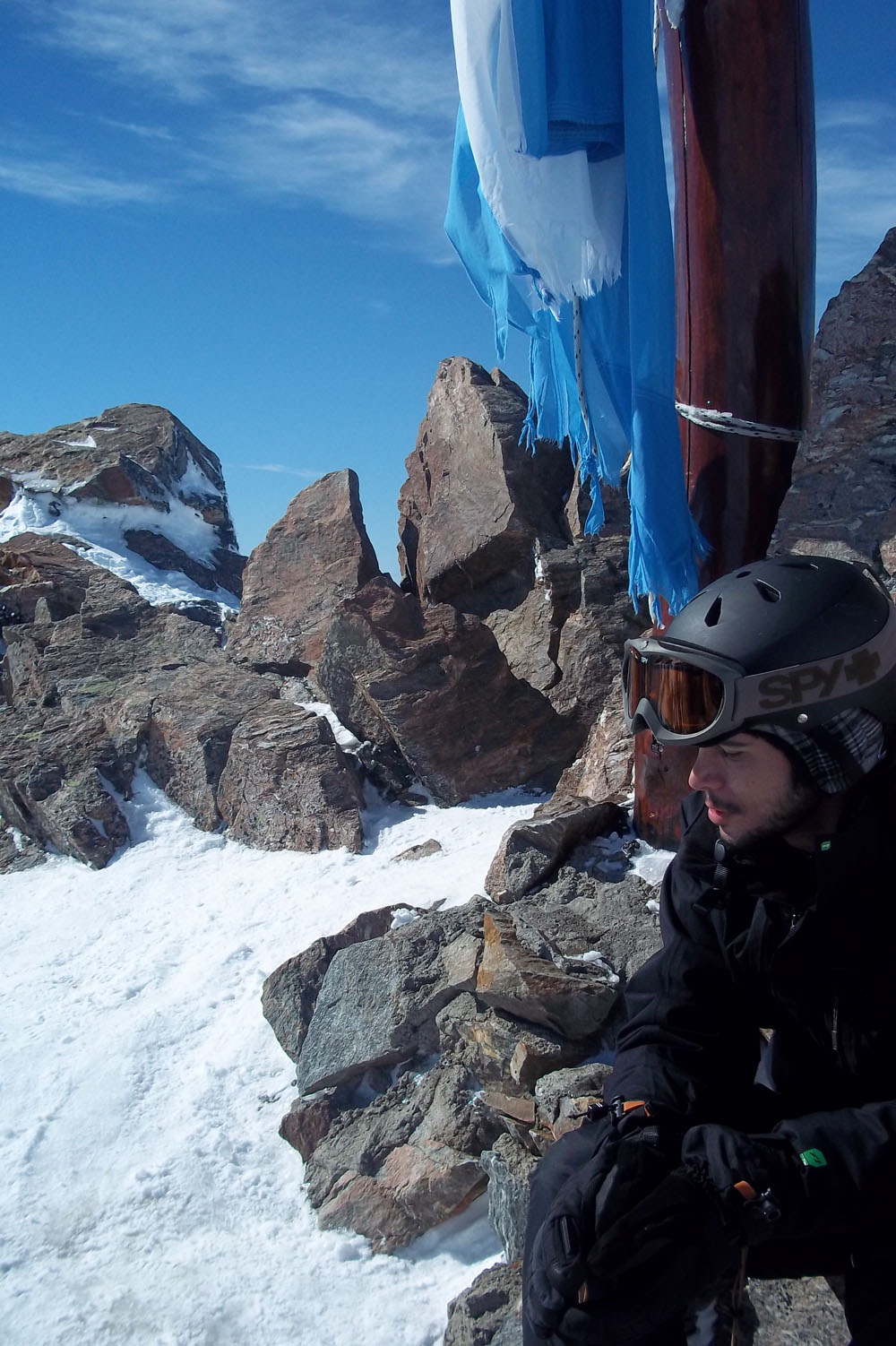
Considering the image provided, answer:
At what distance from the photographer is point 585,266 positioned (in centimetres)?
344

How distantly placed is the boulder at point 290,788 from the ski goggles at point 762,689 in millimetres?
4155

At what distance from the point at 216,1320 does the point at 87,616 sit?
7234 mm

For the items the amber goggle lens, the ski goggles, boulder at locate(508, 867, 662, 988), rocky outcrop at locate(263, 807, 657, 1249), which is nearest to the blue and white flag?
boulder at locate(508, 867, 662, 988)

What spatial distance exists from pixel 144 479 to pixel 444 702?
828 centimetres

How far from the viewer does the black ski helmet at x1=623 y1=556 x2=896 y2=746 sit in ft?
5.63

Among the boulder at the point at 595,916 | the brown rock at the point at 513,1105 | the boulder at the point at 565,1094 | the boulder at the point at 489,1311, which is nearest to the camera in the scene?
the boulder at the point at 489,1311

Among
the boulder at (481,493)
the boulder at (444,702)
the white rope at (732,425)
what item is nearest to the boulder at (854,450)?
the white rope at (732,425)

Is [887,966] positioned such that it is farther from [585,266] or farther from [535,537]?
[535,537]

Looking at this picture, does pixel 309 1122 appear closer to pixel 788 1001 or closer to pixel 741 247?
pixel 788 1001

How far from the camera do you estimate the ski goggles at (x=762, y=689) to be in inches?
67.2

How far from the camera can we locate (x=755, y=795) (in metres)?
1.75

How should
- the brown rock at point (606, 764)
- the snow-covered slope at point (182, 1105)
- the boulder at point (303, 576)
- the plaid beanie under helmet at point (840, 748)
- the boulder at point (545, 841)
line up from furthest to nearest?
the boulder at point (303, 576) → the brown rock at point (606, 764) → the boulder at point (545, 841) → the snow-covered slope at point (182, 1105) → the plaid beanie under helmet at point (840, 748)

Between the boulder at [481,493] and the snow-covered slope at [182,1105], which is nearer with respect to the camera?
the snow-covered slope at [182,1105]

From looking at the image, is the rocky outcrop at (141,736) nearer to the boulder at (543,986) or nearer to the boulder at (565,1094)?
the boulder at (543,986)
